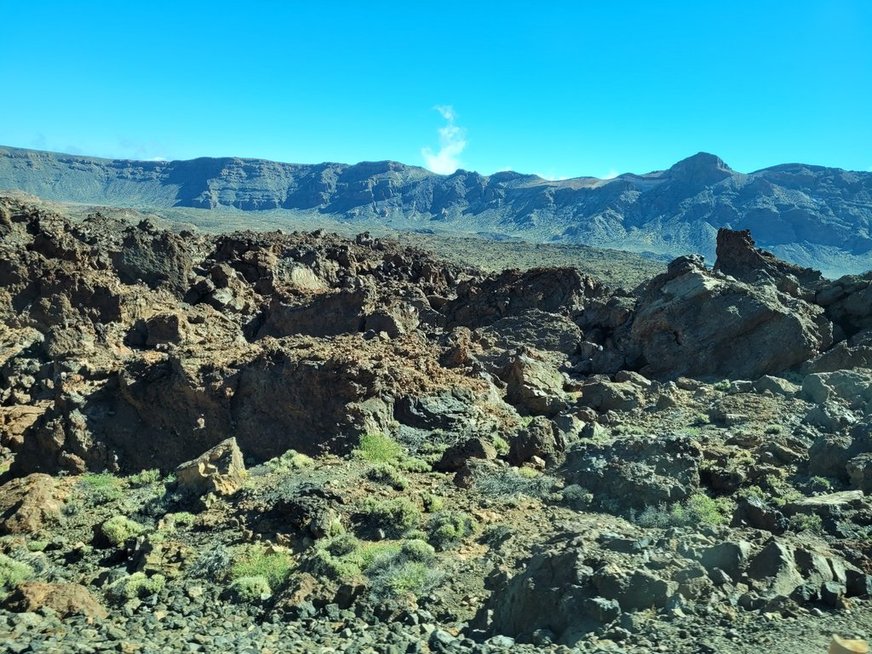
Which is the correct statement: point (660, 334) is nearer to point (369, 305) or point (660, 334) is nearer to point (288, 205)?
point (369, 305)

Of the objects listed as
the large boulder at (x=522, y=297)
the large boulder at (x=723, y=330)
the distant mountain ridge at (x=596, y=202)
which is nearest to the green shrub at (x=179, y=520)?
the large boulder at (x=723, y=330)

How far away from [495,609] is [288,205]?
196940 millimetres

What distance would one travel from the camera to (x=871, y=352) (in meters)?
17.1

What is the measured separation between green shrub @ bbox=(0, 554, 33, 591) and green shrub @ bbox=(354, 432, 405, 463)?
4998mm

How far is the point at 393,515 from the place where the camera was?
9.40 meters

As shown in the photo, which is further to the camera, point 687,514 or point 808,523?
point 687,514

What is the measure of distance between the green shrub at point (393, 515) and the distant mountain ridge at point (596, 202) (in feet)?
414

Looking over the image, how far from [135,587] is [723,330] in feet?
52.2

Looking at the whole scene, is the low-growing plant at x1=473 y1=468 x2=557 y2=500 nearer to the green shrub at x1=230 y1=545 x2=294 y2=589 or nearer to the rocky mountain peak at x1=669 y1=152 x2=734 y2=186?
the green shrub at x1=230 y1=545 x2=294 y2=589

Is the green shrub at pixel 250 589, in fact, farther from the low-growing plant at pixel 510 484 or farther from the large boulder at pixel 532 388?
the large boulder at pixel 532 388

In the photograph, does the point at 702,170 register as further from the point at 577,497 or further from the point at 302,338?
the point at 577,497

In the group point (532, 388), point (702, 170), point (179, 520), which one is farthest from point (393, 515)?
point (702, 170)

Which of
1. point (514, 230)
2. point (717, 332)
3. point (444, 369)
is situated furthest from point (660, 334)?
point (514, 230)

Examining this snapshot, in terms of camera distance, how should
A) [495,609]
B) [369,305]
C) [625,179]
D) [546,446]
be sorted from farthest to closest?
[625,179]
[369,305]
[546,446]
[495,609]
